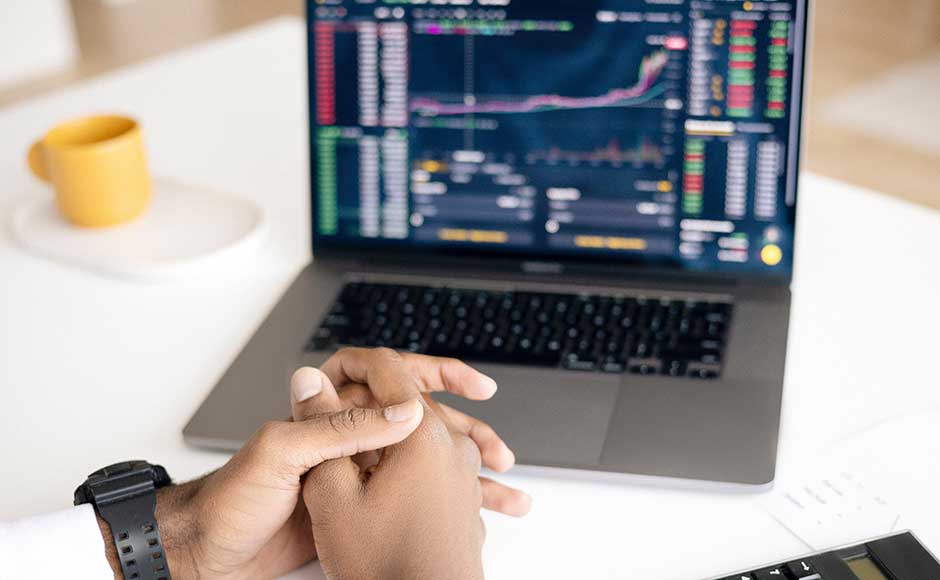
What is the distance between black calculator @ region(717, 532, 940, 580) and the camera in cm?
74

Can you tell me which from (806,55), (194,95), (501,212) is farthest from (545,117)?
(194,95)

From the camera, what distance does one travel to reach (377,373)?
90 centimetres

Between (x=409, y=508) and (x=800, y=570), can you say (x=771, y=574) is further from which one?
(x=409, y=508)

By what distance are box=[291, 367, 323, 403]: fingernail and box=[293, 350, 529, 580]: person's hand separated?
2cm

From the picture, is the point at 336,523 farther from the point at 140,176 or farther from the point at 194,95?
the point at 194,95

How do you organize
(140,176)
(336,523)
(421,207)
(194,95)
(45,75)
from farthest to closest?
(45,75) → (194,95) → (140,176) → (421,207) → (336,523)

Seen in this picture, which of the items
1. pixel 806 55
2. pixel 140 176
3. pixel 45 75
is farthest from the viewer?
pixel 45 75

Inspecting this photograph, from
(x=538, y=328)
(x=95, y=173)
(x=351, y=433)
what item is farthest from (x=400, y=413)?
(x=95, y=173)

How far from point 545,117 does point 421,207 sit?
0.54 feet

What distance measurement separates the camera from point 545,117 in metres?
1.16

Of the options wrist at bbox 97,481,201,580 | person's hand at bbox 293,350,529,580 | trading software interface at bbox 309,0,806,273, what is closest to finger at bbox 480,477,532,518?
person's hand at bbox 293,350,529,580

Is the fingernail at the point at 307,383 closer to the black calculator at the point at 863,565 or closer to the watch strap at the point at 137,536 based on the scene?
the watch strap at the point at 137,536

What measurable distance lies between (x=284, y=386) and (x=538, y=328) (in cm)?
24

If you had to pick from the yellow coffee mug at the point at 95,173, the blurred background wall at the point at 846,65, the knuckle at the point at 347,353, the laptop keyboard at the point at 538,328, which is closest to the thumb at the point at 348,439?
the knuckle at the point at 347,353
